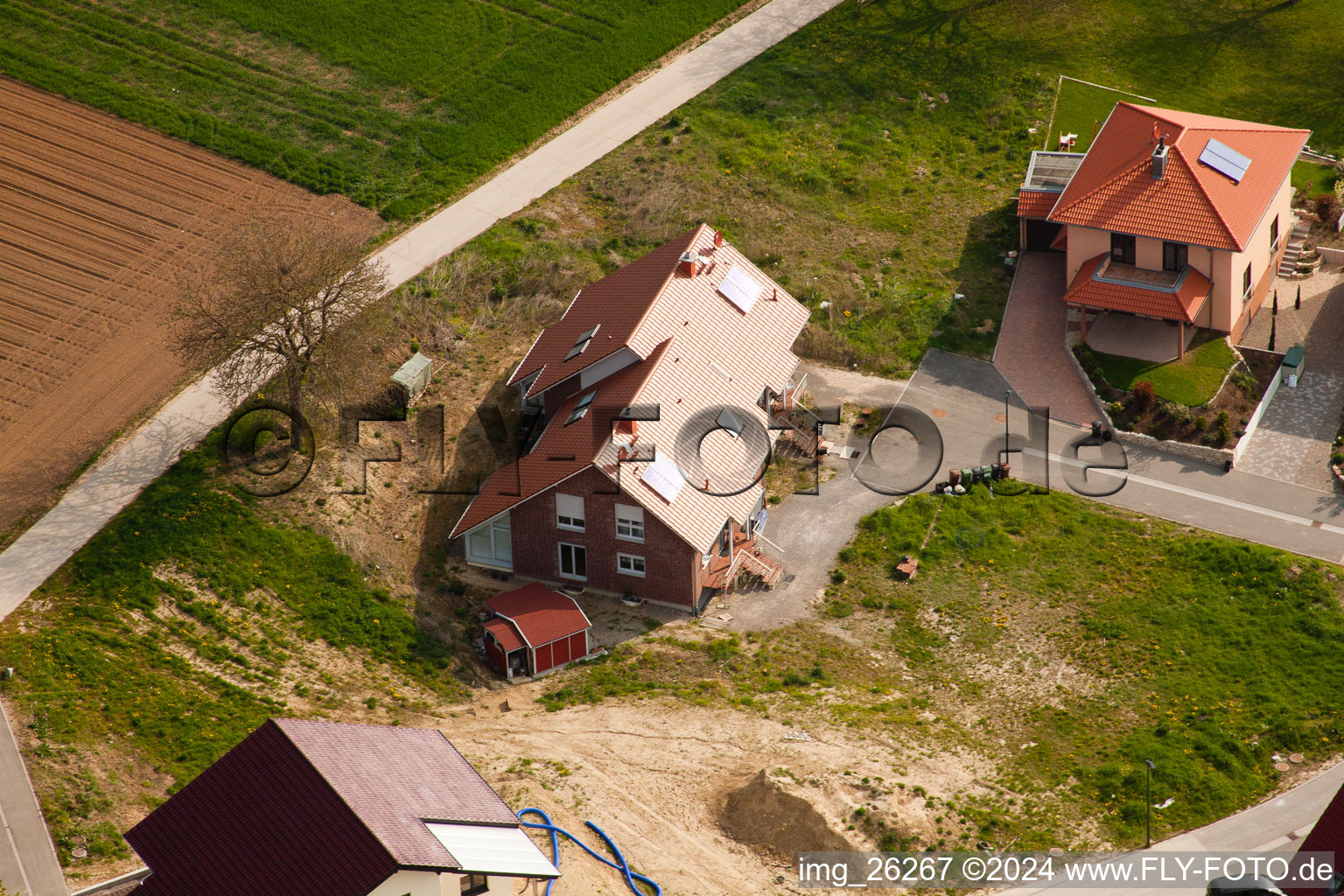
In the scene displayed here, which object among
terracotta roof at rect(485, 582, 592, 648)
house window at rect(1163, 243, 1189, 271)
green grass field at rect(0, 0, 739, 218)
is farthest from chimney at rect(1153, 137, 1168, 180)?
terracotta roof at rect(485, 582, 592, 648)

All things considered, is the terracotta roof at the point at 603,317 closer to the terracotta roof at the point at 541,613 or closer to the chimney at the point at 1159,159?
the terracotta roof at the point at 541,613

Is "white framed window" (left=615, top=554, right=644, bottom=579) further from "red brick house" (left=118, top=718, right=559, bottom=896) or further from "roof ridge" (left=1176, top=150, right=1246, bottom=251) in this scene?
"roof ridge" (left=1176, top=150, right=1246, bottom=251)

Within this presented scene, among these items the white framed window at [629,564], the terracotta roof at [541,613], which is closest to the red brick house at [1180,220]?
the white framed window at [629,564]

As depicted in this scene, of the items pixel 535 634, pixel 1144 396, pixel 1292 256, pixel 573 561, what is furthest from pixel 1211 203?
pixel 535 634

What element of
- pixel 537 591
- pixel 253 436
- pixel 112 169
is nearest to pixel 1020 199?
pixel 537 591

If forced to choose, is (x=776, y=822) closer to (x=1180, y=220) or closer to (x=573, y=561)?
(x=573, y=561)
